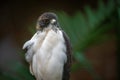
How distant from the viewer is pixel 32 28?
9.00 ft

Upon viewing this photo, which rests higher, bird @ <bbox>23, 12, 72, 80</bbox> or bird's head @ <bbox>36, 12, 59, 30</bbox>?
bird's head @ <bbox>36, 12, 59, 30</bbox>

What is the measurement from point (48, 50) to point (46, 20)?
9 centimetres

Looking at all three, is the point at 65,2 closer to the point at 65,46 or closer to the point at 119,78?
the point at 119,78

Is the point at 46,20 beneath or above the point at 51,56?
above

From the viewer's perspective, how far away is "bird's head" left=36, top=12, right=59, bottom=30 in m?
1.61

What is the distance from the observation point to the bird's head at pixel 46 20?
1.61 meters

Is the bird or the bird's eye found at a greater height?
the bird's eye

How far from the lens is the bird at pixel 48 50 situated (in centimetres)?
163

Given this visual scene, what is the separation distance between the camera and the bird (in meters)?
1.63

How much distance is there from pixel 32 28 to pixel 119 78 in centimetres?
56

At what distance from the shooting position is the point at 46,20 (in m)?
1.62

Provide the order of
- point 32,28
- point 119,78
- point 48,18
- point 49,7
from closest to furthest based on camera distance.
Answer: point 48,18
point 32,28
point 119,78
point 49,7

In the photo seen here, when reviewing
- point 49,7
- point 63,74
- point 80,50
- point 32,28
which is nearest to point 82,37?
point 80,50

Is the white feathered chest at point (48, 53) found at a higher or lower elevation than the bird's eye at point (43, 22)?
lower
